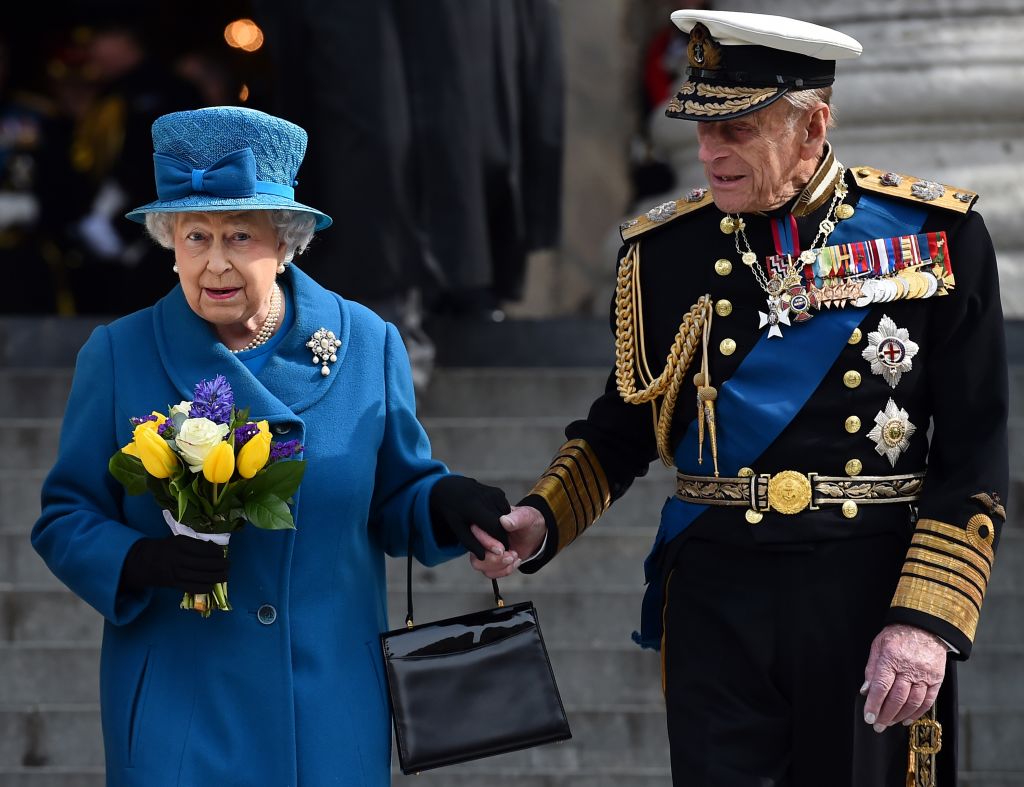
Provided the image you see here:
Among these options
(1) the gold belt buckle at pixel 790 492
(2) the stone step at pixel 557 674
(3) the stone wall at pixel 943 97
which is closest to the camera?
(1) the gold belt buckle at pixel 790 492

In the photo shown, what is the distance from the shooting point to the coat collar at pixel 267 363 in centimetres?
371

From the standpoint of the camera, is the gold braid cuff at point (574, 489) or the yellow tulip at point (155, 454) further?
the gold braid cuff at point (574, 489)

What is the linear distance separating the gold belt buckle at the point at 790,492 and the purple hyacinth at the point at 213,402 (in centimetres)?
102

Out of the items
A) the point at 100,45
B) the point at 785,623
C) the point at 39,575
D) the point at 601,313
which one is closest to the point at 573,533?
the point at 785,623

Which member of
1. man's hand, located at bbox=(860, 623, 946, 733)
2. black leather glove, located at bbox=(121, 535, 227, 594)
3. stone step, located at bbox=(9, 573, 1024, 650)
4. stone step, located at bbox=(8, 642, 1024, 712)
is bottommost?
stone step, located at bbox=(8, 642, 1024, 712)

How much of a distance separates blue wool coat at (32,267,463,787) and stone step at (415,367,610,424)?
11.9ft

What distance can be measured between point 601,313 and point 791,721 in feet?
18.4

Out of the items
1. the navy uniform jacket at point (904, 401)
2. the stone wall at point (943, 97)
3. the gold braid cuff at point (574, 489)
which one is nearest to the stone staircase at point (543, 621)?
the stone wall at point (943, 97)

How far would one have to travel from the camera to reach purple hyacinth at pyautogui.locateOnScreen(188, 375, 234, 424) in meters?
3.56

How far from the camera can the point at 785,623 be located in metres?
3.69

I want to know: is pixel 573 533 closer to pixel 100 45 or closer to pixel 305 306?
pixel 305 306

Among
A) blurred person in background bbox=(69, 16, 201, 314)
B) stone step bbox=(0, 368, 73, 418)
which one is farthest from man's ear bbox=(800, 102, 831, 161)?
blurred person in background bbox=(69, 16, 201, 314)

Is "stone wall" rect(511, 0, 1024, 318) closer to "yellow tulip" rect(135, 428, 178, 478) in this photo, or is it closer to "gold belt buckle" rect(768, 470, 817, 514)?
"gold belt buckle" rect(768, 470, 817, 514)

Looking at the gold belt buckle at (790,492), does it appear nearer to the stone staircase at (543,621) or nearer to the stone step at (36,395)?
the stone staircase at (543,621)
